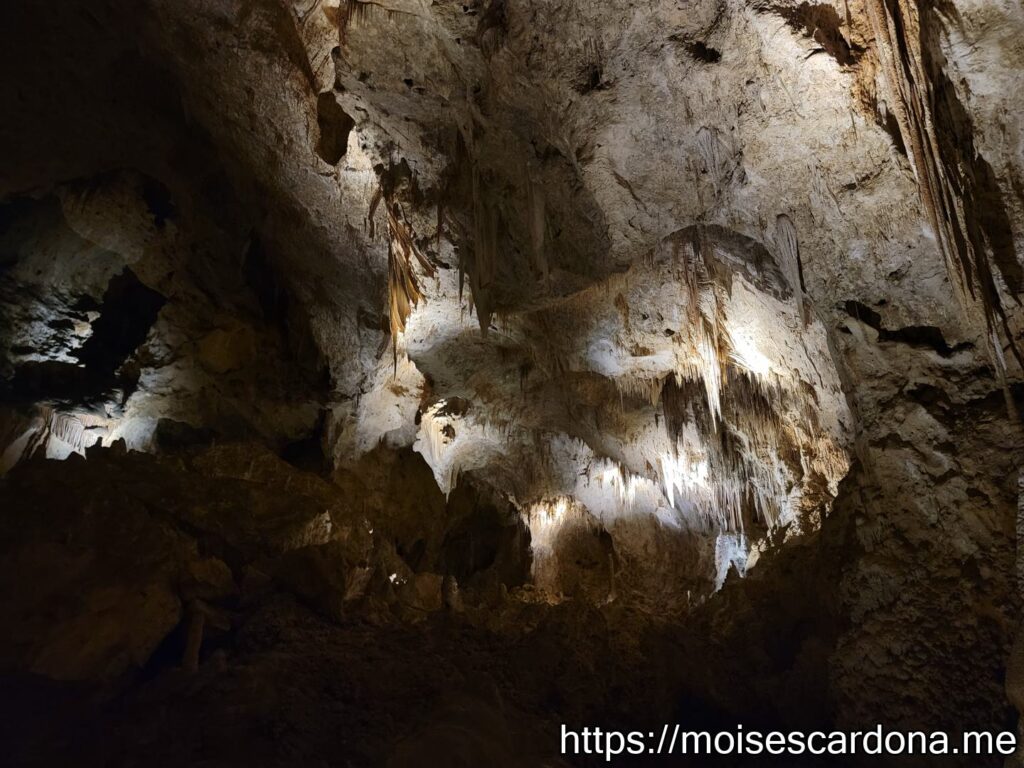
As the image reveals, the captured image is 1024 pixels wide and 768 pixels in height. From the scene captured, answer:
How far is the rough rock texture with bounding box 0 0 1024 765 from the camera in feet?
13.5

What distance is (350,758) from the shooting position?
418 cm

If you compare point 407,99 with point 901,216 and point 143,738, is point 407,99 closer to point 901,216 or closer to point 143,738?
point 901,216

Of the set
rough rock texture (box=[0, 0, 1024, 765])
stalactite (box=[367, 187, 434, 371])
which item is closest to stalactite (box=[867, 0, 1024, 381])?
rough rock texture (box=[0, 0, 1024, 765])

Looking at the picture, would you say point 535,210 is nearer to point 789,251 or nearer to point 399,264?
point 399,264

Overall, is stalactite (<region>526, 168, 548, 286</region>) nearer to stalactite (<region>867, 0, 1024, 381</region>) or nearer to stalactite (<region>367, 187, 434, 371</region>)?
stalactite (<region>367, 187, 434, 371</region>)

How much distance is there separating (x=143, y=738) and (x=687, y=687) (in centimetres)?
405

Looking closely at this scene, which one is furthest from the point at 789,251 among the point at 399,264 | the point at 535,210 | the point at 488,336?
the point at 488,336

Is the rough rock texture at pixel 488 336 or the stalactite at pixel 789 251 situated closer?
the rough rock texture at pixel 488 336

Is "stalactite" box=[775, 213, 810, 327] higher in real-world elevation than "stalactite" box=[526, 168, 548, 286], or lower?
lower

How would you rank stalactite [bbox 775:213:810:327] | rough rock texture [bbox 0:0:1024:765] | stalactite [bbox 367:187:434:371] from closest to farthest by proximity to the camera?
rough rock texture [bbox 0:0:1024:765] < stalactite [bbox 775:213:810:327] < stalactite [bbox 367:187:434:371]

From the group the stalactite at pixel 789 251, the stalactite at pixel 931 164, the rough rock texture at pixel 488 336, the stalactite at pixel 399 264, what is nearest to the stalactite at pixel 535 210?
the rough rock texture at pixel 488 336

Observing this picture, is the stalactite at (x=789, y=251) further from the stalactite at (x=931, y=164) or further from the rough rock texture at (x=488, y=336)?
the stalactite at (x=931, y=164)

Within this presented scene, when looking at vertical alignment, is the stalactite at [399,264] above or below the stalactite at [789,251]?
above

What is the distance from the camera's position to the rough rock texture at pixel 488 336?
4.11m
